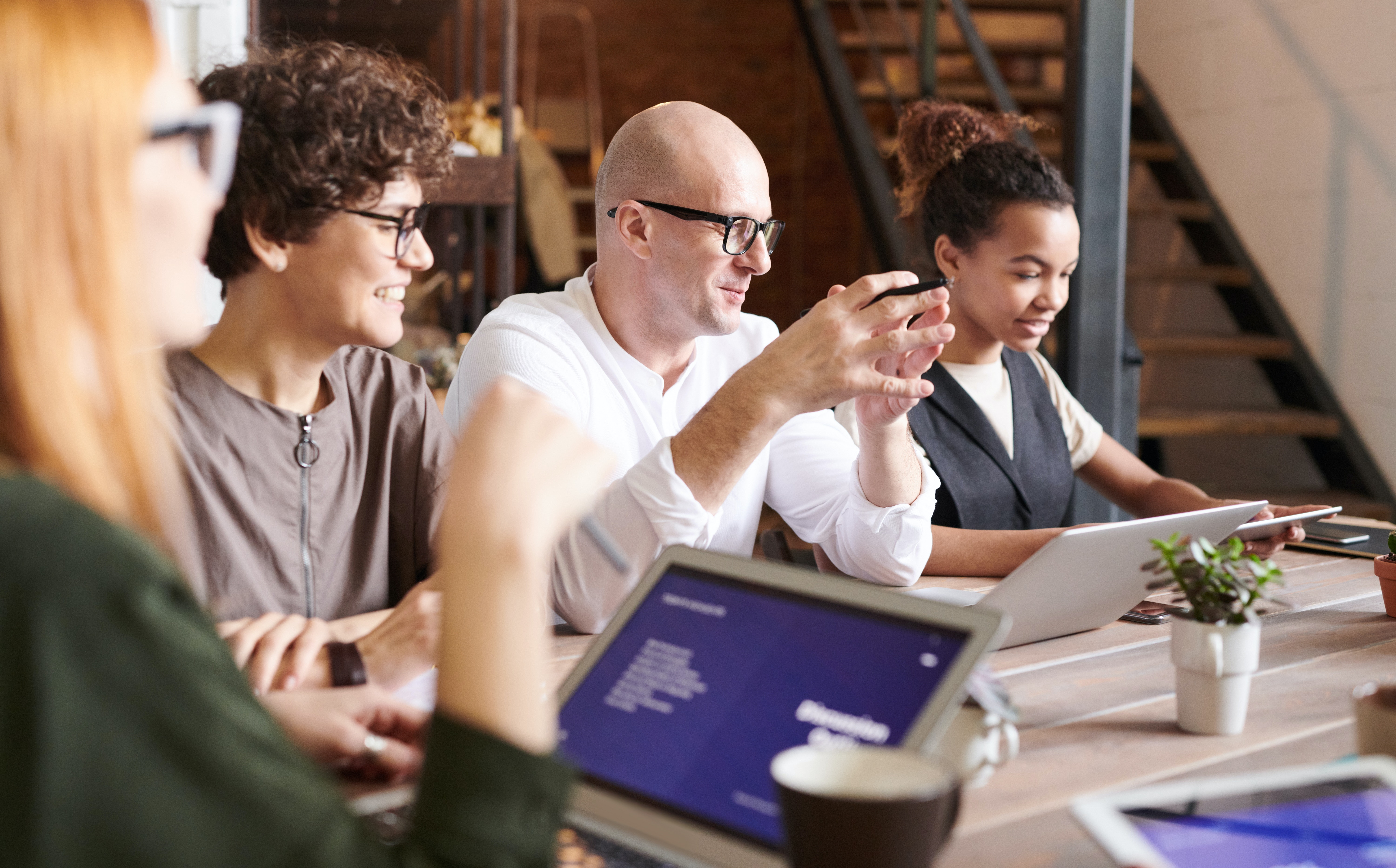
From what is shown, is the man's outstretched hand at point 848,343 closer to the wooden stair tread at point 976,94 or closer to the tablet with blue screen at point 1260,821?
the tablet with blue screen at point 1260,821

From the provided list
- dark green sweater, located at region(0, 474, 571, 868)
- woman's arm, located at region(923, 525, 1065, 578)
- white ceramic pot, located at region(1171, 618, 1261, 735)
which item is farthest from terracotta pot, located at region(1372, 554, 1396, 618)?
dark green sweater, located at region(0, 474, 571, 868)

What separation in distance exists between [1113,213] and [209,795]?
2613mm

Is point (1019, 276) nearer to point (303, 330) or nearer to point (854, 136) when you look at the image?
point (303, 330)

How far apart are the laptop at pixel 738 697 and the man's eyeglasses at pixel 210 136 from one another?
394 mm

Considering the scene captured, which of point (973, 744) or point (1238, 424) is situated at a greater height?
point (973, 744)

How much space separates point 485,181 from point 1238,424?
90.2 inches

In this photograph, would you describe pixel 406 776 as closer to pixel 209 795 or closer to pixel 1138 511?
pixel 209 795

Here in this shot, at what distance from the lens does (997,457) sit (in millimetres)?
2053

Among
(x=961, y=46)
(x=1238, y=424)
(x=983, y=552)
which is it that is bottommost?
(x=1238, y=424)

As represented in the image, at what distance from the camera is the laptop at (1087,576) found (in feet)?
3.48

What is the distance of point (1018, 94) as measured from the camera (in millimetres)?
4555

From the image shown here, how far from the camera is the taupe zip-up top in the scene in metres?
1.17

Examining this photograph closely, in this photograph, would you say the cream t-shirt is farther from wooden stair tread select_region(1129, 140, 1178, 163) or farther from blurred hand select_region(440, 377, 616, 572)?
wooden stair tread select_region(1129, 140, 1178, 163)

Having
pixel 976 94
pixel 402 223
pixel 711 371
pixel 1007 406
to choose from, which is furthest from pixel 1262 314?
pixel 402 223
